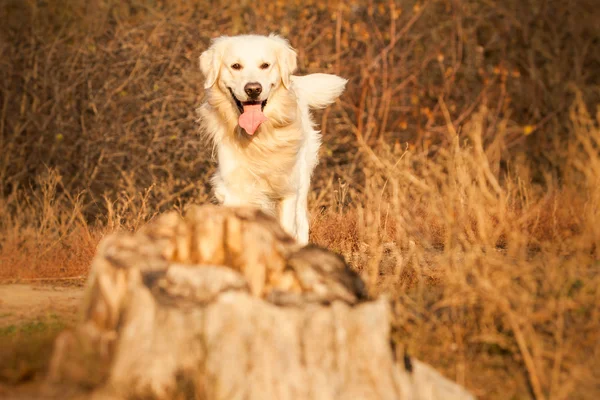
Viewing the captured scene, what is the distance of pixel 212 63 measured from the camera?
581 centimetres

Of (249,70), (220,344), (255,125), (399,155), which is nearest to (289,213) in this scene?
(255,125)

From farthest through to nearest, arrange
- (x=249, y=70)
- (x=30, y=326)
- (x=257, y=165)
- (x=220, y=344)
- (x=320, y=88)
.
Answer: (x=320, y=88) < (x=257, y=165) < (x=249, y=70) < (x=30, y=326) < (x=220, y=344)

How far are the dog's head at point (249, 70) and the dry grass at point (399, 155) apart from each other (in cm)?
78

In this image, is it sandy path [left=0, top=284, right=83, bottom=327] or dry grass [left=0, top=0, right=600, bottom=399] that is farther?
sandy path [left=0, top=284, right=83, bottom=327]

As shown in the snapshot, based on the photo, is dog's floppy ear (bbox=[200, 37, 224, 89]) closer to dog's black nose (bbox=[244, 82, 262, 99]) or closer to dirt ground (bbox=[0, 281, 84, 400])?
dog's black nose (bbox=[244, 82, 262, 99])

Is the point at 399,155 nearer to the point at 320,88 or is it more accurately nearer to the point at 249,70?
the point at 320,88

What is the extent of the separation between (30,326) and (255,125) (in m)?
2.33

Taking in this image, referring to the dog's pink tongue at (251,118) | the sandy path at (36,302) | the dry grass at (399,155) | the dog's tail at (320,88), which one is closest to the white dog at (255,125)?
the dog's pink tongue at (251,118)

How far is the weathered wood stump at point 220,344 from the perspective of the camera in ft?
8.78

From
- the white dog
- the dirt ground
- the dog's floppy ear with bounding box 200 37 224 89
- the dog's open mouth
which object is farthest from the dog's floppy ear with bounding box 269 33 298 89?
the dirt ground

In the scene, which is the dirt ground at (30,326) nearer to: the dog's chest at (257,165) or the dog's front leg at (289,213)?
the dog's chest at (257,165)

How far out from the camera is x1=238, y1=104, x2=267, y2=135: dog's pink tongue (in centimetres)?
564

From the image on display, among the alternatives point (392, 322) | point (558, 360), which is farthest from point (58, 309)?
point (558, 360)

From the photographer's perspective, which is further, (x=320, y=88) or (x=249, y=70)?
(x=320, y=88)
